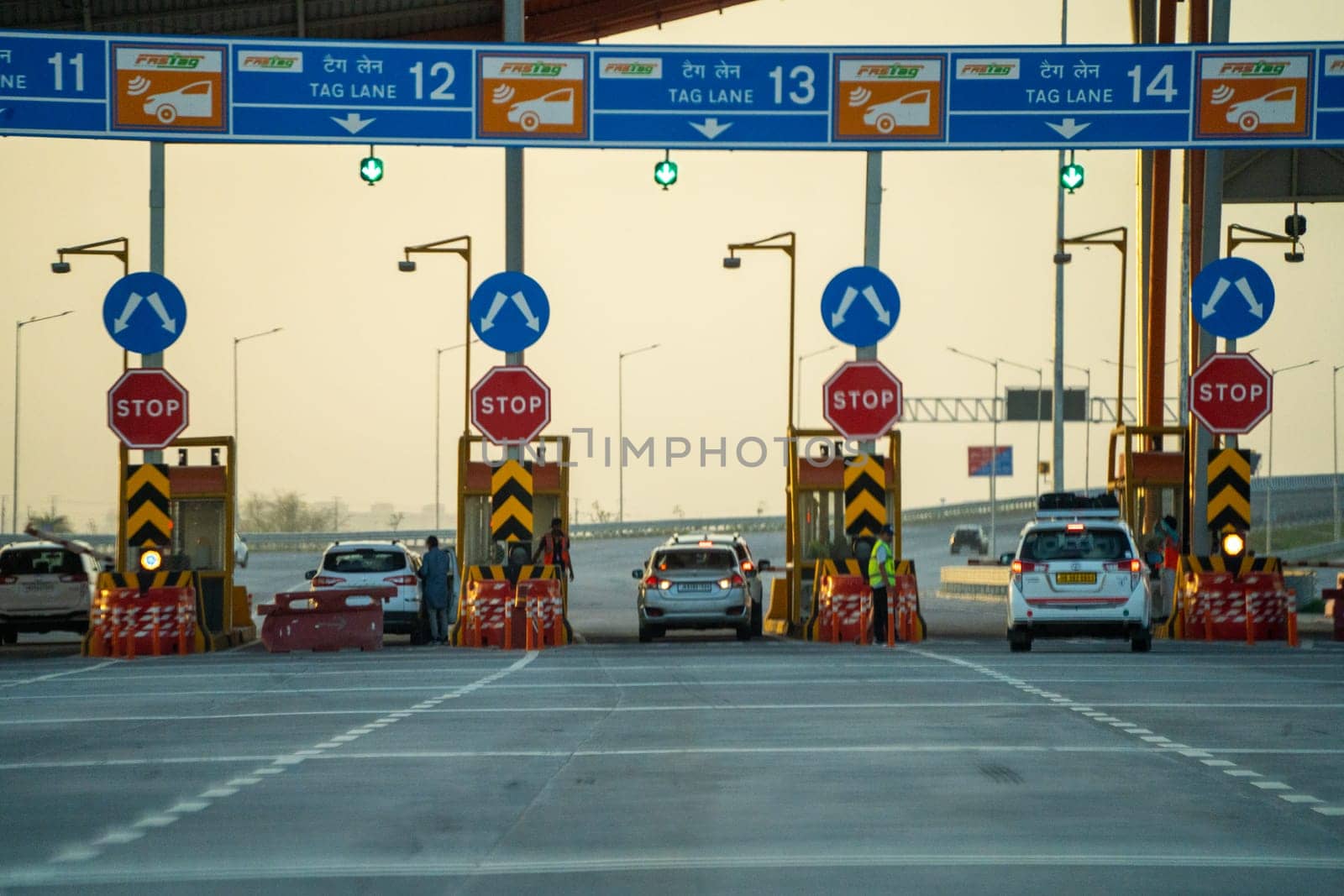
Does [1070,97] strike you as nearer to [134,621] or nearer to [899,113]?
[899,113]

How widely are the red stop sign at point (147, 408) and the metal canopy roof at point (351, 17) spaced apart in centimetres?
762

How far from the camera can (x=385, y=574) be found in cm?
3328

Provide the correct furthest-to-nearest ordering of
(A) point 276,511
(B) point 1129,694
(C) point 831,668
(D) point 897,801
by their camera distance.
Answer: (A) point 276,511 → (C) point 831,668 → (B) point 1129,694 → (D) point 897,801

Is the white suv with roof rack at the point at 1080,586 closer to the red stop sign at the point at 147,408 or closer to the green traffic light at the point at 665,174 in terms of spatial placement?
the green traffic light at the point at 665,174

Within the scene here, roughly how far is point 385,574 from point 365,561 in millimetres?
420

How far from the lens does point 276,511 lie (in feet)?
509

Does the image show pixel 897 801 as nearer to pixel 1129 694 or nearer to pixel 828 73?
pixel 1129 694

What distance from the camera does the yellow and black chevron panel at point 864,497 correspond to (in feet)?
103

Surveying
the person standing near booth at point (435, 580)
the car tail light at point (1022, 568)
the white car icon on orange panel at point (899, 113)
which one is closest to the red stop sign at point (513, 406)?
the person standing near booth at point (435, 580)

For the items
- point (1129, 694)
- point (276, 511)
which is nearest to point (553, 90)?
point (1129, 694)

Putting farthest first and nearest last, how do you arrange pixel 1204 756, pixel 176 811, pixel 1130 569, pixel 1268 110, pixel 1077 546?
1. pixel 1268 110
2. pixel 1077 546
3. pixel 1130 569
4. pixel 1204 756
5. pixel 176 811

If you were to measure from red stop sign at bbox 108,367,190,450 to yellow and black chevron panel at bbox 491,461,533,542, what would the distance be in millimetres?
4293

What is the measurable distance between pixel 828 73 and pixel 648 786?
63.3ft

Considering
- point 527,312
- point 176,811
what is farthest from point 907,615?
point 176,811
